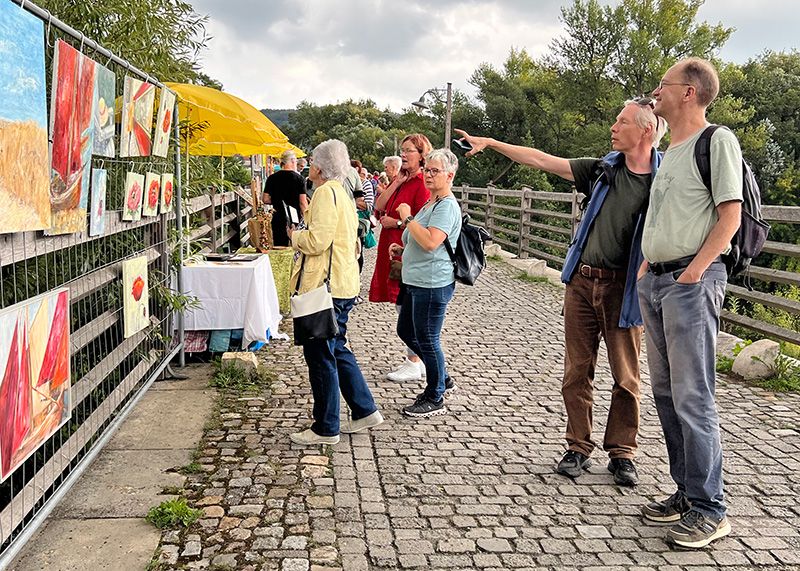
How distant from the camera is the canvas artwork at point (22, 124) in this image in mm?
2564

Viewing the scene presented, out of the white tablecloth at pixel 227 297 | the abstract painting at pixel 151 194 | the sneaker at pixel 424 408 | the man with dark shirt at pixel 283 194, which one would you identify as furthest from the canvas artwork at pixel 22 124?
the man with dark shirt at pixel 283 194

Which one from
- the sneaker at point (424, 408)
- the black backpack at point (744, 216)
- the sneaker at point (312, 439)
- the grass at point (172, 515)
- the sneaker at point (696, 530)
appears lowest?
the grass at point (172, 515)

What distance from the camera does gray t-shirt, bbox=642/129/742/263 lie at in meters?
3.29

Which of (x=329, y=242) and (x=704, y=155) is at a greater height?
(x=704, y=155)

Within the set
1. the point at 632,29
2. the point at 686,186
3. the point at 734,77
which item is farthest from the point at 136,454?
the point at 632,29

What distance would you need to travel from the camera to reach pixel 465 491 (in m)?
4.00

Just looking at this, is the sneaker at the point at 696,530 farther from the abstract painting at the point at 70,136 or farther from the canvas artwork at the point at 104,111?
the canvas artwork at the point at 104,111

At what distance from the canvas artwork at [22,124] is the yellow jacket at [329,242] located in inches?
65.2

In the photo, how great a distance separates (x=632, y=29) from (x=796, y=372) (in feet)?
133

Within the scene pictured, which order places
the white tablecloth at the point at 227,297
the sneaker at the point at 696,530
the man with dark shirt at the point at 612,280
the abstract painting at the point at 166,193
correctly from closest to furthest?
1. the sneaker at the point at 696,530
2. the man with dark shirt at the point at 612,280
3. the abstract painting at the point at 166,193
4. the white tablecloth at the point at 227,297

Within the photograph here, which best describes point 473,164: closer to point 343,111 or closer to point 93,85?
point 93,85

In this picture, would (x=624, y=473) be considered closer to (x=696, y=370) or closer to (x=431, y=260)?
(x=696, y=370)

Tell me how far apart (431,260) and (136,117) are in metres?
2.09

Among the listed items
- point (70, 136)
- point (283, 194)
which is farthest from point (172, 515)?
point (283, 194)
